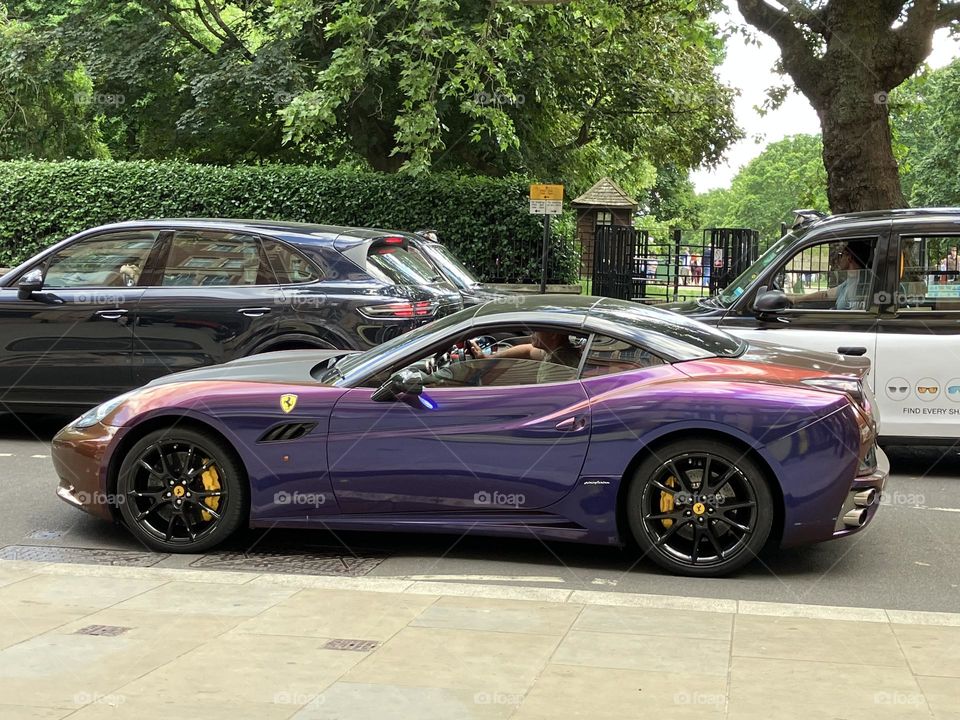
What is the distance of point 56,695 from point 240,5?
24103 mm

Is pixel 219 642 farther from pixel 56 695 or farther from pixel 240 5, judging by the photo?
pixel 240 5

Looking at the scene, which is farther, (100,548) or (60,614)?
(100,548)

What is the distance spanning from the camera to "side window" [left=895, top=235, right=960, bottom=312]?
8562 millimetres

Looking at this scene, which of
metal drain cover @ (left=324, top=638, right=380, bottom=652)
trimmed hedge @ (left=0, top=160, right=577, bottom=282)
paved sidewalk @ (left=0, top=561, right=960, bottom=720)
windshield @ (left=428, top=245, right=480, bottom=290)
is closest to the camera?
paved sidewalk @ (left=0, top=561, right=960, bottom=720)

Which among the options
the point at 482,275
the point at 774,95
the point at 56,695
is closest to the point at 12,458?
the point at 56,695

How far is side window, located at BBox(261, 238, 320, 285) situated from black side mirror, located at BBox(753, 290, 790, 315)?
3.53 metres

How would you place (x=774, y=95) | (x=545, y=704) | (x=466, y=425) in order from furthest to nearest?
(x=774, y=95) < (x=466, y=425) < (x=545, y=704)

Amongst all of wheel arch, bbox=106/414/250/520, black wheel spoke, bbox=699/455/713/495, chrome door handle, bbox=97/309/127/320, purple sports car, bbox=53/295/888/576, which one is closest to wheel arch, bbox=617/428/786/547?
purple sports car, bbox=53/295/888/576

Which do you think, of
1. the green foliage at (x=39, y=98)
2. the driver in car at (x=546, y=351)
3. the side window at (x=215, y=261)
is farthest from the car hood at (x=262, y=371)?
the green foliage at (x=39, y=98)

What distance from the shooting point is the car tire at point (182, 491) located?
20.9 feet

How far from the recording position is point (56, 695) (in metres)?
4.07

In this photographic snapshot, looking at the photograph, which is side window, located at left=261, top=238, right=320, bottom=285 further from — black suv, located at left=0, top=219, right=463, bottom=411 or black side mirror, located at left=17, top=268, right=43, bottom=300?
black side mirror, located at left=17, top=268, right=43, bottom=300

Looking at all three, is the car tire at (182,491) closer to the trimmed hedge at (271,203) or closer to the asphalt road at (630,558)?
the asphalt road at (630,558)

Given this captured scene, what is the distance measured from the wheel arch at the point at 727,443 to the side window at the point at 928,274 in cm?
329
